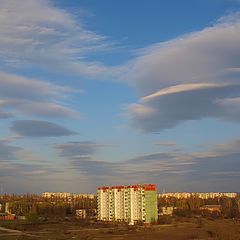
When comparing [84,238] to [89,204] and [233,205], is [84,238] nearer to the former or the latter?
[233,205]

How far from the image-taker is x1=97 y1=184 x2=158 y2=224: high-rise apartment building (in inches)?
2036

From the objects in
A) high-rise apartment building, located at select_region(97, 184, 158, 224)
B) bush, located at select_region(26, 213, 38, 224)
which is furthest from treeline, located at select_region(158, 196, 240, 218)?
bush, located at select_region(26, 213, 38, 224)

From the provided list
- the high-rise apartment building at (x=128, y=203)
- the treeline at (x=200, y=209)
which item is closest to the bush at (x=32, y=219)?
the high-rise apartment building at (x=128, y=203)

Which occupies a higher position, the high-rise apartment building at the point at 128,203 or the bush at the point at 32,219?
the high-rise apartment building at the point at 128,203

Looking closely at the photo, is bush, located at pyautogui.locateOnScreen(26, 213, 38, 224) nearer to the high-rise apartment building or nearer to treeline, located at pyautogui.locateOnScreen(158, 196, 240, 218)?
the high-rise apartment building

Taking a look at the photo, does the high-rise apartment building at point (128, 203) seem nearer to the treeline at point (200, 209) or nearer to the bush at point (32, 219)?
the bush at point (32, 219)

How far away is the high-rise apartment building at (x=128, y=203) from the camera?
51719 millimetres

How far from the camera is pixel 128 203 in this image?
2143 inches

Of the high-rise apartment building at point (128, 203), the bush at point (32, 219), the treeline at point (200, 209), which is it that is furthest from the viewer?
the treeline at point (200, 209)

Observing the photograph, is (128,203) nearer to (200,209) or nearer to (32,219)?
(32,219)

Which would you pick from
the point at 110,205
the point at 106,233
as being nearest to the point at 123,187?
the point at 110,205

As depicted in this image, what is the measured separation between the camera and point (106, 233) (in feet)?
128

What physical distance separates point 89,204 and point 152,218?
→ 31.0 meters

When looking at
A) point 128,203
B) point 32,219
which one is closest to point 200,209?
point 128,203
